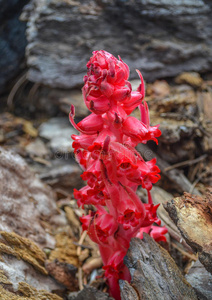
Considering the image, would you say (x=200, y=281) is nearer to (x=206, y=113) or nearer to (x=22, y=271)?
(x=22, y=271)

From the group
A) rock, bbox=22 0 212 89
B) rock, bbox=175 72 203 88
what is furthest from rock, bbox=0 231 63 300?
rock, bbox=175 72 203 88

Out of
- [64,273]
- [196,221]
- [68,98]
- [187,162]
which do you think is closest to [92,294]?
[64,273]

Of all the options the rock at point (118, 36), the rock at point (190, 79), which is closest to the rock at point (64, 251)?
the rock at point (118, 36)

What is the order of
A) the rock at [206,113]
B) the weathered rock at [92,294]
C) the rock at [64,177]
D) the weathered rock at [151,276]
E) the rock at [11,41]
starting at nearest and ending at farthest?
the weathered rock at [151,276]
the weathered rock at [92,294]
the rock at [206,113]
the rock at [64,177]
the rock at [11,41]

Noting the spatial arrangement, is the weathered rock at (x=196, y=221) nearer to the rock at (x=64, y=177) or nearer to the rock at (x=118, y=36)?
the rock at (x=64, y=177)

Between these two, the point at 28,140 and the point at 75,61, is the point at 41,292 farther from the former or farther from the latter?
the point at 75,61

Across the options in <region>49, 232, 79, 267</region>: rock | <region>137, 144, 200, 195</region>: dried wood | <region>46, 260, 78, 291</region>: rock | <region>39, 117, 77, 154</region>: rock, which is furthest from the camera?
<region>39, 117, 77, 154</region>: rock

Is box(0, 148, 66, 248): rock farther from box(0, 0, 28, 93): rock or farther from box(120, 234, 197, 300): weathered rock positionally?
box(0, 0, 28, 93): rock
